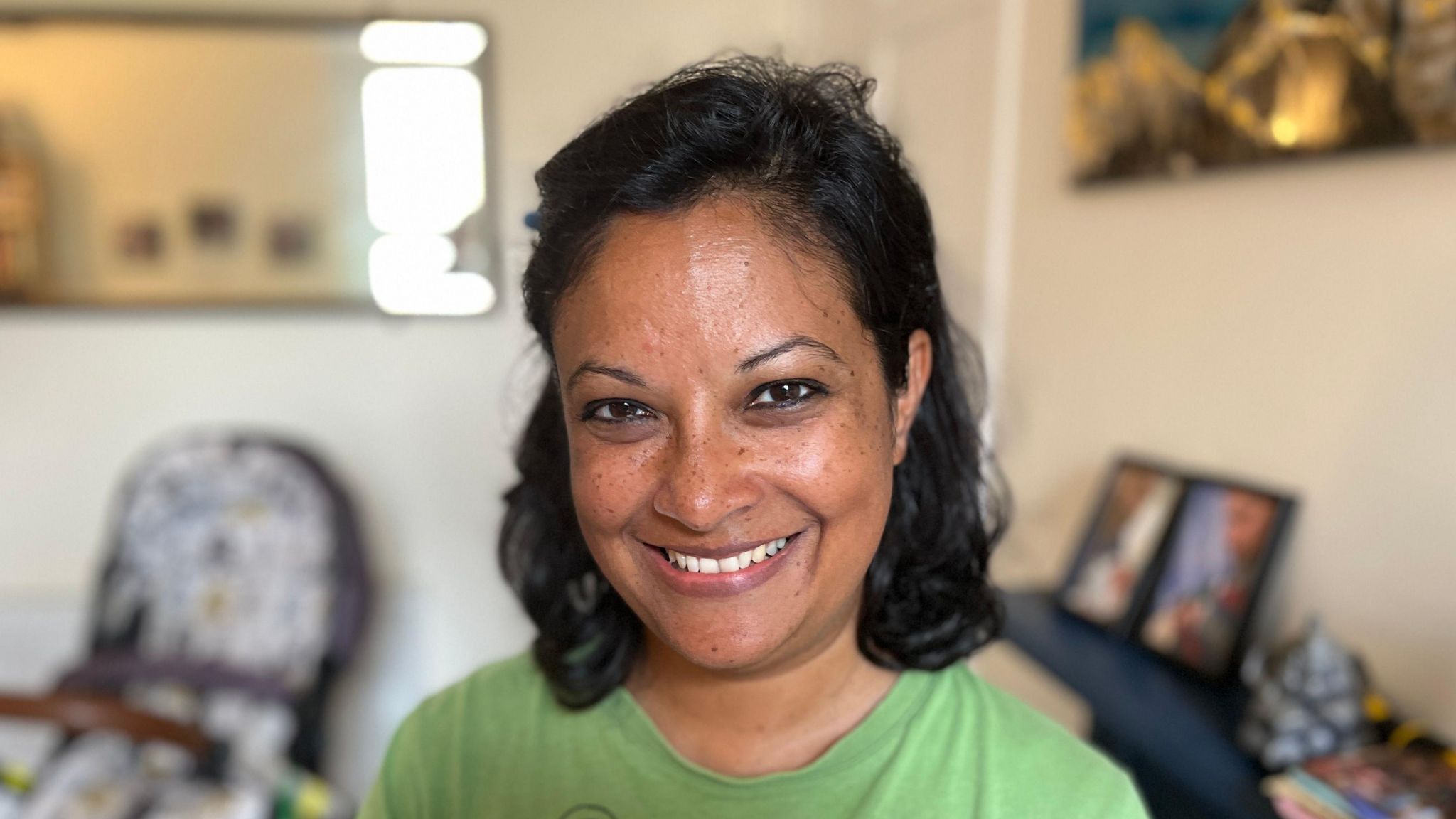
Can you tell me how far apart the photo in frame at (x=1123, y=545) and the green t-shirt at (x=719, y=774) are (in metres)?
0.72

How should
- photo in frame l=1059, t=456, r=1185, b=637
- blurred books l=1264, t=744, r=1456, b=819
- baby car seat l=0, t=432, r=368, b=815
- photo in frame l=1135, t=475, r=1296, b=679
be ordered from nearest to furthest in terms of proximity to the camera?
1. blurred books l=1264, t=744, r=1456, b=819
2. photo in frame l=1135, t=475, r=1296, b=679
3. photo in frame l=1059, t=456, r=1185, b=637
4. baby car seat l=0, t=432, r=368, b=815

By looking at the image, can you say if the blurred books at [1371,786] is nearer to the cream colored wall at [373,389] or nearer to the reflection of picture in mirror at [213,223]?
the cream colored wall at [373,389]

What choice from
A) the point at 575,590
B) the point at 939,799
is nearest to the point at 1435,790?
the point at 939,799

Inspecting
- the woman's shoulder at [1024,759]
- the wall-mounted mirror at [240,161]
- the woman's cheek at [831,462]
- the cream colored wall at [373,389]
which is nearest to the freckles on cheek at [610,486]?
the woman's cheek at [831,462]

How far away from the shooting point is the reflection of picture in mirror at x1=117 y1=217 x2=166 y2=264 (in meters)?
2.47

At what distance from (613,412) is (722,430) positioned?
0.10 meters

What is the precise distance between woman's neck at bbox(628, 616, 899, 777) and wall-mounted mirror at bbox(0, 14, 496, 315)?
2027 mm

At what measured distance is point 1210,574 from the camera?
133cm

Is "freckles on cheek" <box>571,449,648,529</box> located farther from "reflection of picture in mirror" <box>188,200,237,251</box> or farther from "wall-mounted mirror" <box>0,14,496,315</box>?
"reflection of picture in mirror" <box>188,200,237,251</box>

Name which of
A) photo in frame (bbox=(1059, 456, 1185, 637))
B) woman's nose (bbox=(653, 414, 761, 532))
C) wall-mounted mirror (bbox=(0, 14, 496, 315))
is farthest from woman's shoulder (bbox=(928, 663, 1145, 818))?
wall-mounted mirror (bbox=(0, 14, 496, 315))

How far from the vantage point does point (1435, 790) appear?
0.94 m

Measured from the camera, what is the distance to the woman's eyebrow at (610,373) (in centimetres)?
66

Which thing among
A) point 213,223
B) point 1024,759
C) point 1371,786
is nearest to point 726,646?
point 1024,759

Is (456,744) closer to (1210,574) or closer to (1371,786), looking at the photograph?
(1371,786)
